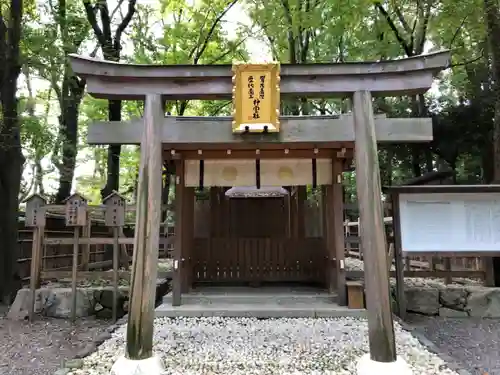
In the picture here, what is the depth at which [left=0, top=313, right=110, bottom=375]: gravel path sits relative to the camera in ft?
17.4

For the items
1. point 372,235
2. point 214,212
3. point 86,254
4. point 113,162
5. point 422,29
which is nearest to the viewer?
point 372,235

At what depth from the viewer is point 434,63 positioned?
465 cm

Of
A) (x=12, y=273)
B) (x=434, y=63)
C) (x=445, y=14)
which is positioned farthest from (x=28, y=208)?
(x=445, y=14)

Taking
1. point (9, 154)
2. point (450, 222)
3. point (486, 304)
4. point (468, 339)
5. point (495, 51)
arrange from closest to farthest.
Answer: point (468, 339) → point (450, 222) → point (486, 304) → point (495, 51) → point (9, 154)

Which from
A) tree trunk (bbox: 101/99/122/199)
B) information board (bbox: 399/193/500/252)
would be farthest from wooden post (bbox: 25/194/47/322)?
information board (bbox: 399/193/500/252)

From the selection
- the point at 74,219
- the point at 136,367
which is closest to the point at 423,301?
the point at 136,367

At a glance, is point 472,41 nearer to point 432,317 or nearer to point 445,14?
point 445,14

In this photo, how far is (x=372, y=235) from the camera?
434 cm

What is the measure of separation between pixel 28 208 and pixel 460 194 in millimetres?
8385

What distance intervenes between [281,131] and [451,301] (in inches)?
214

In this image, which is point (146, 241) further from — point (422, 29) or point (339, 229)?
point (422, 29)

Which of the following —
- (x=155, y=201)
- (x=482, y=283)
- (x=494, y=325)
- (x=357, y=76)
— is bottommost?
(x=494, y=325)

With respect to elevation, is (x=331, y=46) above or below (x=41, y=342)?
above

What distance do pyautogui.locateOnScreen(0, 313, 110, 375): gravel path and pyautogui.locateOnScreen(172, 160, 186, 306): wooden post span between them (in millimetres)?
1528
